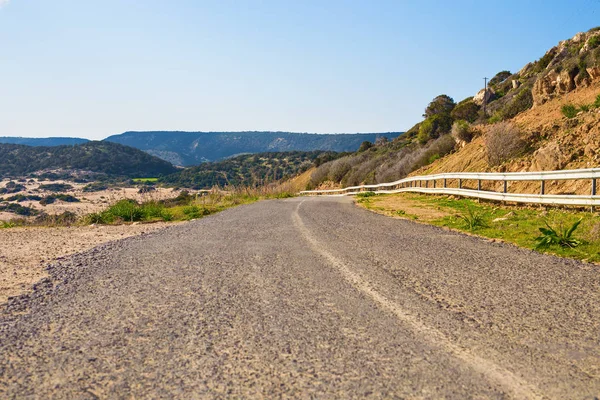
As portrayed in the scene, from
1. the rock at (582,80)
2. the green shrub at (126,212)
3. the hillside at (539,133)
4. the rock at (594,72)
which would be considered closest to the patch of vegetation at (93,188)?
the hillside at (539,133)

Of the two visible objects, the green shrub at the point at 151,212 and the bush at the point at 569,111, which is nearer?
the green shrub at the point at 151,212

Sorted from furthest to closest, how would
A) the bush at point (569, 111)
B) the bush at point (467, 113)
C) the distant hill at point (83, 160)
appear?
1. the distant hill at point (83, 160)
2. the bush at point (467, 113)
3. the bush at point (569, 111)

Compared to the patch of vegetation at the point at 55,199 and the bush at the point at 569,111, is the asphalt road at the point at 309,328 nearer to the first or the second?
the bush at the point at 569,111

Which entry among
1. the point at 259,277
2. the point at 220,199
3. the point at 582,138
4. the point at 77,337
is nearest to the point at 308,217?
the point at 259,277

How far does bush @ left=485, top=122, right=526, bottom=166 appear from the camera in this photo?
20.1 meters

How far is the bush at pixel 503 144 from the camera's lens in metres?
20.1

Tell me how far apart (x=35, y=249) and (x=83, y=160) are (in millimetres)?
84703

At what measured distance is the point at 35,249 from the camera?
369 inches

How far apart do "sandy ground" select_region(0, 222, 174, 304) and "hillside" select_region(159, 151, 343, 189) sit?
5738 cm

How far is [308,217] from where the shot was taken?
46.5 feet

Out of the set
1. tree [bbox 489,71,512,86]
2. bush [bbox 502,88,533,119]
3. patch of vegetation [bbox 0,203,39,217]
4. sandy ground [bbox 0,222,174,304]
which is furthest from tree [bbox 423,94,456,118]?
sandy ground [bbox 0,222,174,304]

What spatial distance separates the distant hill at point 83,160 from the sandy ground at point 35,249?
7047 cm

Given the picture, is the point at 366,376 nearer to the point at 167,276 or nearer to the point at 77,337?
the point at 77,337

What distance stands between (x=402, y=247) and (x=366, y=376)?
18.0ft
